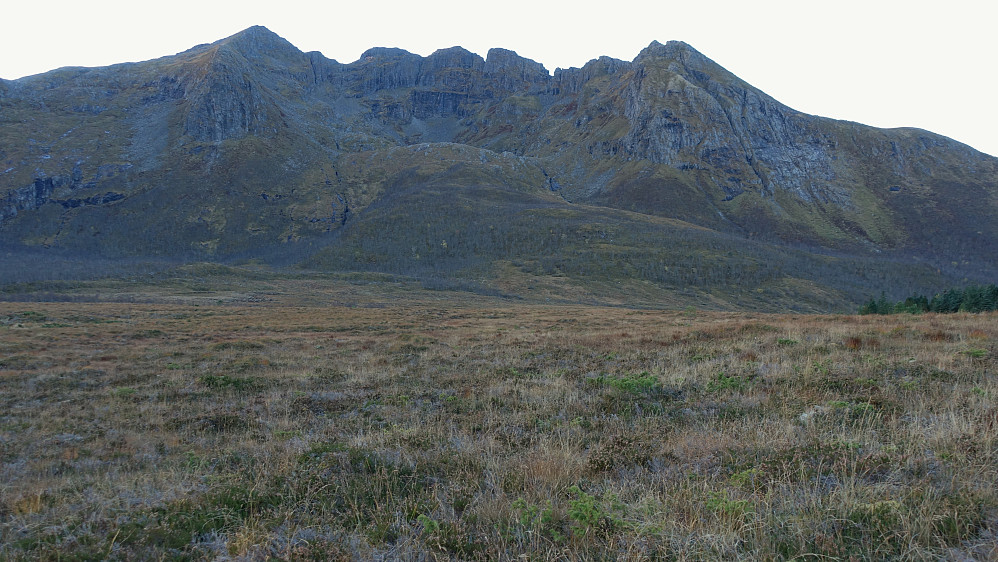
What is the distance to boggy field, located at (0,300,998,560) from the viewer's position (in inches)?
142

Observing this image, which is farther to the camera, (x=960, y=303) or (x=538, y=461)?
(x=960, y=303)

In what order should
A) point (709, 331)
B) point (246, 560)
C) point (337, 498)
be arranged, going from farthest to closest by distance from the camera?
point (709, 331) < point (337, 498) < point (246, 560)

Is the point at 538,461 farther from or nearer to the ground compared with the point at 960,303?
farther from the ground

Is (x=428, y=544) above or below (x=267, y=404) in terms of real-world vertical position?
above

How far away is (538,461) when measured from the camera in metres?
5.16

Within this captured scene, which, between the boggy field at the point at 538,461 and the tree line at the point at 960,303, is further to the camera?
the tree line at the point at 960,303

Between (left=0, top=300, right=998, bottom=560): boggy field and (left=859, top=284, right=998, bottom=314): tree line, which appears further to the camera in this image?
(left=859, top=284, right=998, bottom=314): tree line

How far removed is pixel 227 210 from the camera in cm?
19412

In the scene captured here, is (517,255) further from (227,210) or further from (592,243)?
(227,210)

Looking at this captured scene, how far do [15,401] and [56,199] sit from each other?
256 meters

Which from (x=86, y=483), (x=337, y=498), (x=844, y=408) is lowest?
(x=86, y=483)

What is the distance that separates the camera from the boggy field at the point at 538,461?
11.8 feet

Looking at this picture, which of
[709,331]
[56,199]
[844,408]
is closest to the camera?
[844,408]

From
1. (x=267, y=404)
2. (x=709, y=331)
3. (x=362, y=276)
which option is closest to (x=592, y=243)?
(x=362, y=276)
